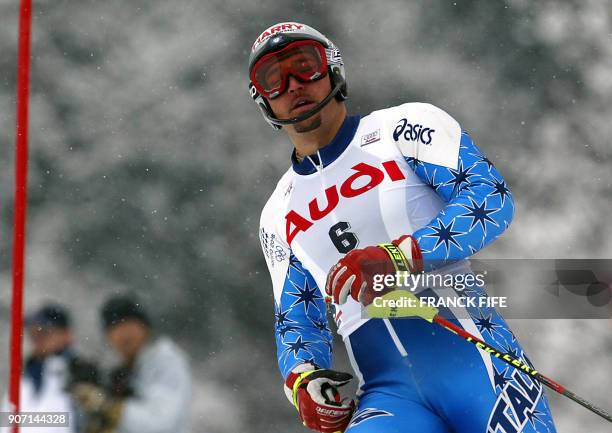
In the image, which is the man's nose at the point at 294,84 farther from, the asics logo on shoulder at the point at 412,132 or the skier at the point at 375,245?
the asics logo on shoulder at the point at 412,132

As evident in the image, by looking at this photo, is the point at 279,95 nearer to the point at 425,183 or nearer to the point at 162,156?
the point at 425,183

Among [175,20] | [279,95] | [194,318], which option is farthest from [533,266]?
[175,20]

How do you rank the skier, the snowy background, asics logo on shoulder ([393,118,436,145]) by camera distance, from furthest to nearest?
the snowy background < asics logo on shoulder ([393,118,436,145]) < the skier

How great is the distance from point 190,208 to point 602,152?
2934 mm

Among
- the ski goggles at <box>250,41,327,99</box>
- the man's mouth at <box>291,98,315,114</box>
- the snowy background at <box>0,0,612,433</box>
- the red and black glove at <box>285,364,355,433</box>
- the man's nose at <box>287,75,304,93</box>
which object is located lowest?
the red and black glove at <box>285,364,355,433</box>

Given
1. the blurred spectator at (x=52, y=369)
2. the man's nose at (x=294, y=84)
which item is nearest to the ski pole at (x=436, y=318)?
the man's nose at (x=294, y=84)

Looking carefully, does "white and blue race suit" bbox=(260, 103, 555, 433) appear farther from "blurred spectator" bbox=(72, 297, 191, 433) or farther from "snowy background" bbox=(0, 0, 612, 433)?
"snowy background" bbox=(0, 0, 612, 433)

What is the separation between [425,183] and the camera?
3.36m

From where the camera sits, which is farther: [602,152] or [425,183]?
[602,152]

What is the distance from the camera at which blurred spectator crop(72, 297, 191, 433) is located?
16.9 feet

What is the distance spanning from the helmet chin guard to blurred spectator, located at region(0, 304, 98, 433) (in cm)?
206
